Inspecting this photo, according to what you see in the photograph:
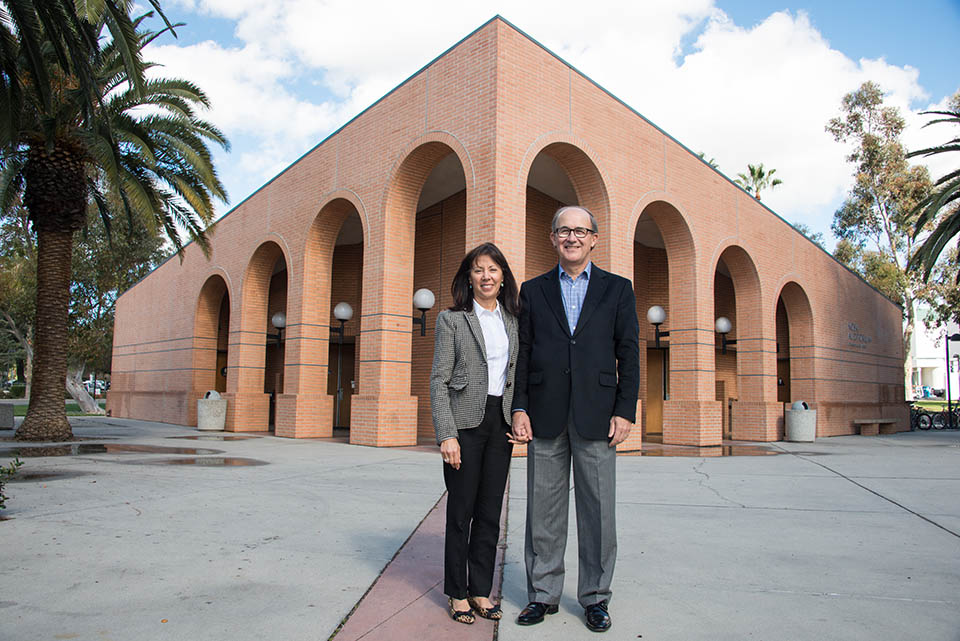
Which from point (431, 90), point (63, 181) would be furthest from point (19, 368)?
point (431, 90)

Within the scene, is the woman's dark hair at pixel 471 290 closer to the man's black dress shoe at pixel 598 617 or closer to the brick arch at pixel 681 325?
the man's black dress shoe at pixel 598 617

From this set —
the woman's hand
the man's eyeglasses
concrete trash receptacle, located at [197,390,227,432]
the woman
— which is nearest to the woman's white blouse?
the woman

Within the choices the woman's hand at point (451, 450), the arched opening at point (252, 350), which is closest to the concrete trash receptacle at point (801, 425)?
the arched opening at point (252, 350)

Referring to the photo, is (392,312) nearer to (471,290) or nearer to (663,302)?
(471,290)

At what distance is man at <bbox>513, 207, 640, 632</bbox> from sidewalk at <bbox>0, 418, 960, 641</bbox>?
0.29 meters

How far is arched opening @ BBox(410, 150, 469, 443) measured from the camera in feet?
51.0

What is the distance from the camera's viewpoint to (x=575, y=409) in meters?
3.06

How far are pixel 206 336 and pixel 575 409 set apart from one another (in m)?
20.1

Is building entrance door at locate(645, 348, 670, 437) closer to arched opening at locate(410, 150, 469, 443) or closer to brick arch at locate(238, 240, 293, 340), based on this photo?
arched opening at locate(410, 150, 469, 443)

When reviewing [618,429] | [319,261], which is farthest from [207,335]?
[618,429]

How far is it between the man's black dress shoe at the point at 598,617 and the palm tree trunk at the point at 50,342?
12.5 metres

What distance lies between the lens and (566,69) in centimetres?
1174

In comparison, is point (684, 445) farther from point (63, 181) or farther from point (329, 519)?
point (63, 181)

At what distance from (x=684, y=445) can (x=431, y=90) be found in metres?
8.73
